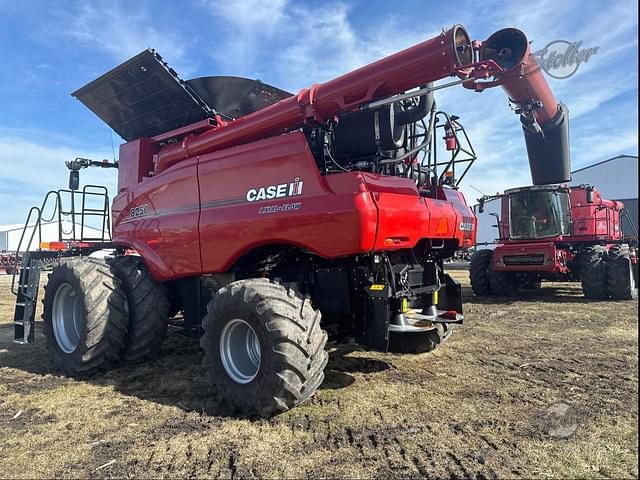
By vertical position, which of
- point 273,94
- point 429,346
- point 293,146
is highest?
point 273,94

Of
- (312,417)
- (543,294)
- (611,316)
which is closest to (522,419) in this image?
(312,417)

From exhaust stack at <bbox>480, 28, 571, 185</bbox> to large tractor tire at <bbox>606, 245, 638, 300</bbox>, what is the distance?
2.59 metres

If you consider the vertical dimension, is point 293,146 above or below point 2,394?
above

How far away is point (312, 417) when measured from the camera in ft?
12.7

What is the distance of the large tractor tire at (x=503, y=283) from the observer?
11.8 metres

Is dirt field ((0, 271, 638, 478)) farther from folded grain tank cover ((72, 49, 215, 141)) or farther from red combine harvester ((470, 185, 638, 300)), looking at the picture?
red combine harvester ((470, 185, 638, 300))

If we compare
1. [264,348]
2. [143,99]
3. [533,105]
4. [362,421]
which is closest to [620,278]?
[533,105]

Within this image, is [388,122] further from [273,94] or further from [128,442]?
[128,442]

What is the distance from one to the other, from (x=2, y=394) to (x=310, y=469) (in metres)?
3.39

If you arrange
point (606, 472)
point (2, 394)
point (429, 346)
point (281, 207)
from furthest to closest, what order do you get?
point (429, 346) < point (2, 394) < point (281, 207) < point (606, 472)

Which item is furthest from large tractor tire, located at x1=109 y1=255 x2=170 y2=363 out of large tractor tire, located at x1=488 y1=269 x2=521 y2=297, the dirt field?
large tractor tire, located at x1=488 y1=269 x2=521 y2=297

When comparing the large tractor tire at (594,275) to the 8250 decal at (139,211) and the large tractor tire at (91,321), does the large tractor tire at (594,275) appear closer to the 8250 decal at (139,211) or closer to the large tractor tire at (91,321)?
the 8250 decal at (139,211)

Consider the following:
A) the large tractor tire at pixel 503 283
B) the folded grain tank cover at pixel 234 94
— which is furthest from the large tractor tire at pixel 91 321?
the large tractor tire at pixel 503 283

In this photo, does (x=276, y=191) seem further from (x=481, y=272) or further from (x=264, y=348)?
(x=481, y=272)
